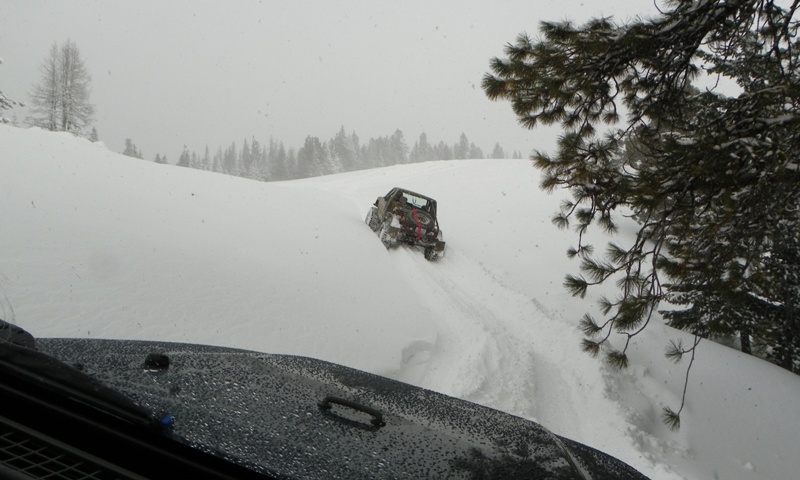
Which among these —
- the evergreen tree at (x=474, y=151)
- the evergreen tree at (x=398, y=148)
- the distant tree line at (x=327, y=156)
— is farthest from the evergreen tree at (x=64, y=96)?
the evergreen tree at (x=474, y=151)

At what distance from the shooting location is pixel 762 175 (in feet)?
11.5

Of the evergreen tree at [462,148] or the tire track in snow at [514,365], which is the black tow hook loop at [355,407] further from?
the evergreen tree at [462,148]

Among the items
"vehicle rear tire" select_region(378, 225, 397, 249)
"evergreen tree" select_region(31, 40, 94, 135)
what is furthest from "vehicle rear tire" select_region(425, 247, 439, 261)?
"evergreen tree" select_region(31, 40, 94, 135)

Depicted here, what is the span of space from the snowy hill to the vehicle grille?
11.3 ft

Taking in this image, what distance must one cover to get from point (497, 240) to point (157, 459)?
56.0 ft

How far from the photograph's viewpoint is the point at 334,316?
6.10 m

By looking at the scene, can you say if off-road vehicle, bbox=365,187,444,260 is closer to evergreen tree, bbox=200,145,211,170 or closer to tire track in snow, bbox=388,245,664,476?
tire track in snow, bbox=388,245,664,476

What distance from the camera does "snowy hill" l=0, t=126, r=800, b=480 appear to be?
4785 millimetres

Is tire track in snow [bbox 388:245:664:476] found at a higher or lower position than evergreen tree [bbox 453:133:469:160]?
lower

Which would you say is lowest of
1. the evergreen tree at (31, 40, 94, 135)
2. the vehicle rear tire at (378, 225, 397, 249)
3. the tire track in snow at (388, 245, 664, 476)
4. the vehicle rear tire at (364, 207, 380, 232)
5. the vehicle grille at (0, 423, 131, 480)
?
the tire track in snow at (388, 245, 664, 476)

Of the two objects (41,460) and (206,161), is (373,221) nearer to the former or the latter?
(41,460)

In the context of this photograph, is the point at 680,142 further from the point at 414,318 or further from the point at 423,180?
the point at 423,180

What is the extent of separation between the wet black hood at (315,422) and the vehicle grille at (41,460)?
8.7 inches

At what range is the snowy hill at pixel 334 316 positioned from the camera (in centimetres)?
479
